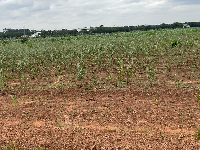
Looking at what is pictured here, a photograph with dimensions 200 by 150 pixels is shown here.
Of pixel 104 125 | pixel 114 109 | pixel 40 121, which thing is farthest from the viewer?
pixel 114 109

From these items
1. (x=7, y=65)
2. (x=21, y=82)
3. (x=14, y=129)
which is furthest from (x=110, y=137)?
Answer: (x=7, y=65)

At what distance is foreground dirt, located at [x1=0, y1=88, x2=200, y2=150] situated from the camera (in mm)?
4684

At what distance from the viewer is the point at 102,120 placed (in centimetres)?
581

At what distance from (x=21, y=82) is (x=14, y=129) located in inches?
200

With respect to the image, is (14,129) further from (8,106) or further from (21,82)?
(21,82)

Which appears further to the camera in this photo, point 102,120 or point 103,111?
point 103,111

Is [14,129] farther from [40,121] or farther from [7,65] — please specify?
[7,65]

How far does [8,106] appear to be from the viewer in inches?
290

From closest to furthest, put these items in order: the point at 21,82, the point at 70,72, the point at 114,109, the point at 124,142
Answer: the point at 124,142 → the point at 114,109 → the point at 21,82 → the point at 70,72

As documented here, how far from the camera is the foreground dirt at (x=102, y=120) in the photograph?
4.68 metres

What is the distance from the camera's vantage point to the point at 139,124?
5469 millimetres

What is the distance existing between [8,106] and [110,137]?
12.2ft

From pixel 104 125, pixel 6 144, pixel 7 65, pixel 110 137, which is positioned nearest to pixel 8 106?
pixel 6 144

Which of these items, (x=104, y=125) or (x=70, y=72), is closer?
(x=104, y=125)
